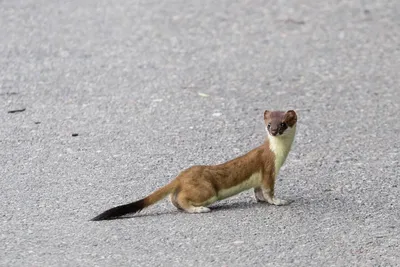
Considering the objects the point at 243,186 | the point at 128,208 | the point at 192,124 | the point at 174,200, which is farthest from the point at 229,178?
the point at 192,124

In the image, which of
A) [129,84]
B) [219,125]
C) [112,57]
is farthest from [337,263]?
[112,57]

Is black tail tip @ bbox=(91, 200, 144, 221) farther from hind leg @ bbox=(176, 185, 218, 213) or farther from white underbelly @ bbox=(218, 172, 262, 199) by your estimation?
white underbelly @ bbox=(218, 172, 262, 199)

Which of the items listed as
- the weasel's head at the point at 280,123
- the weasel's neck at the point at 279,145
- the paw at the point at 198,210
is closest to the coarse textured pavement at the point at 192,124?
the paw at the point at 198,210

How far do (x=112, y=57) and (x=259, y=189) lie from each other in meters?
3.88

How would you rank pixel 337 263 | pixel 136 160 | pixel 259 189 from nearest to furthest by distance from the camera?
pixel 337 263, pixel 259 189, pixel 136 160

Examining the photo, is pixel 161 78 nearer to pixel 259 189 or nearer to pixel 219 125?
pixel 219 125

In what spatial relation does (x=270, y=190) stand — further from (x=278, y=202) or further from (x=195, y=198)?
(x=195, y=198)

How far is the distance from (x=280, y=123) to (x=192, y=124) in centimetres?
196

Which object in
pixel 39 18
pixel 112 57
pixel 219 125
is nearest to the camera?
pixel 219 125

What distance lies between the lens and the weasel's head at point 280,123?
18.8ft

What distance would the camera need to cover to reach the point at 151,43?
1007 centimetres

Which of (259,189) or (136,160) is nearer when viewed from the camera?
(259,189)

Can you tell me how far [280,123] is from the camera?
226 inches

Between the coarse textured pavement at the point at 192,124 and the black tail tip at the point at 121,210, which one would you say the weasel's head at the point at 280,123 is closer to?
the coarse textured pavement at the point at 192,124
